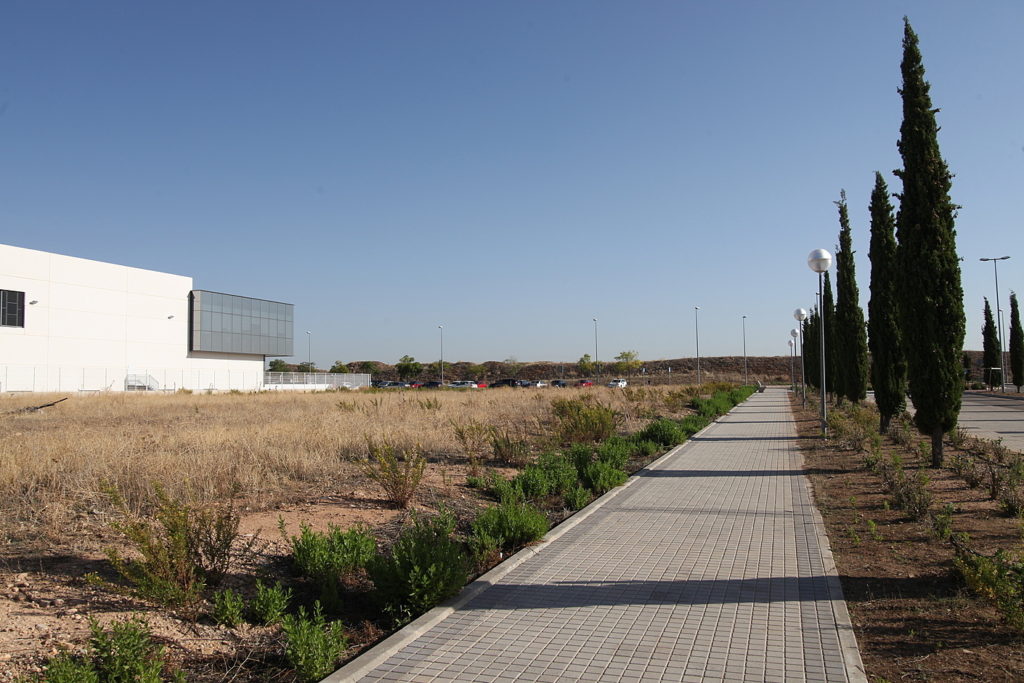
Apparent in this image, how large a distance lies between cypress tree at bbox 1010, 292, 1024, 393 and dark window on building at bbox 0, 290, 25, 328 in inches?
2604

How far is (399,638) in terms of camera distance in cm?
465

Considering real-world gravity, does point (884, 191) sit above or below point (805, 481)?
above

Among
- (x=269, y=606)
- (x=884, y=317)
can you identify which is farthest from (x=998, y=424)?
(x=269, y=606)

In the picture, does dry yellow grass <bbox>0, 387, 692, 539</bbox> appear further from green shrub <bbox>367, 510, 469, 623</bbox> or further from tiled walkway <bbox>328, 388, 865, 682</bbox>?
tiled walkway <bbox>328, 388, 865, 682</bbox>

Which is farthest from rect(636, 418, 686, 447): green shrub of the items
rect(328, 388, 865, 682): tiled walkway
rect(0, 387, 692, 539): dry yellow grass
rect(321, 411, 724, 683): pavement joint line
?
rect(321, 411, 724, 683): pavement joint line

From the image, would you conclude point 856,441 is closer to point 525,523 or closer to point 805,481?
point 805,481

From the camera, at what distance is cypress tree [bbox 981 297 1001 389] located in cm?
5556

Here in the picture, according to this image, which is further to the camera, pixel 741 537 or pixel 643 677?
pixel 741 537

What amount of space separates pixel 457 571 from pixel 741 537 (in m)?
3.57

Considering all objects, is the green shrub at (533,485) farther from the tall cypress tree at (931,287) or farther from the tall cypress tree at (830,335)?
the tall cypress tree at (830,335)

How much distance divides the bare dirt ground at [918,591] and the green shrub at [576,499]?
291cm

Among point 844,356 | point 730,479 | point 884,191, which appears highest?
point 884,191

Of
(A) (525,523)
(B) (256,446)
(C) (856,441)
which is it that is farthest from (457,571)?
(C) (856,441)

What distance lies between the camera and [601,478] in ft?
34.3
